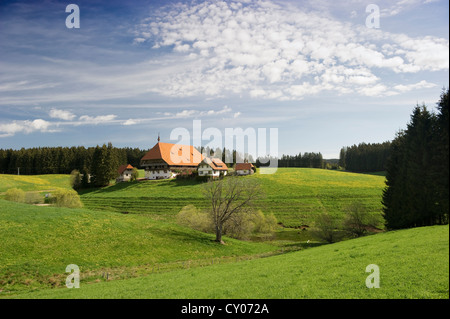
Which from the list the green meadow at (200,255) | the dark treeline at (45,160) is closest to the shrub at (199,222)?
the green meadow at (200,255)

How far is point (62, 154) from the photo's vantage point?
462ft

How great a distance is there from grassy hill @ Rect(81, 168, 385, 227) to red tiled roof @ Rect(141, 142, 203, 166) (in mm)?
16192

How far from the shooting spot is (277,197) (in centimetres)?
7081

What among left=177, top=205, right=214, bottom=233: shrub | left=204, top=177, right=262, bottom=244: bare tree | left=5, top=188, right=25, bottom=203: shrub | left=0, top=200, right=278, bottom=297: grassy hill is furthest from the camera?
left=5, top=188, right=25, bottom=203: shrub

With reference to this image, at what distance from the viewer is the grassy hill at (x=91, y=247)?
1013 inches

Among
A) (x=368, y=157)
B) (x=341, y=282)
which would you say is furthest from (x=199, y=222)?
(x=368, y=157)

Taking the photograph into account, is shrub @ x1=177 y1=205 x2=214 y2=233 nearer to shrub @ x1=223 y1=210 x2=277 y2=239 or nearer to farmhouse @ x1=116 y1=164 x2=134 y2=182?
shrub @ x1=223 y1=210 x2=277 y2=239

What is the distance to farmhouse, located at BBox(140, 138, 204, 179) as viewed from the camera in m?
105

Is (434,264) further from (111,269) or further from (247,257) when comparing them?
(111,269)

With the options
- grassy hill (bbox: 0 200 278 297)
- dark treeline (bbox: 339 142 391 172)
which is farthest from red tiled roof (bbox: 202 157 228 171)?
dark treeline (bbox: 339 142 391 172)

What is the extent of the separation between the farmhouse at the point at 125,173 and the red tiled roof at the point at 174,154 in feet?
23.8

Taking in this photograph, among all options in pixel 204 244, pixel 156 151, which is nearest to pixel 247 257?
pixel 204 244

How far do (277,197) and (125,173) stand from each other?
205 ft
